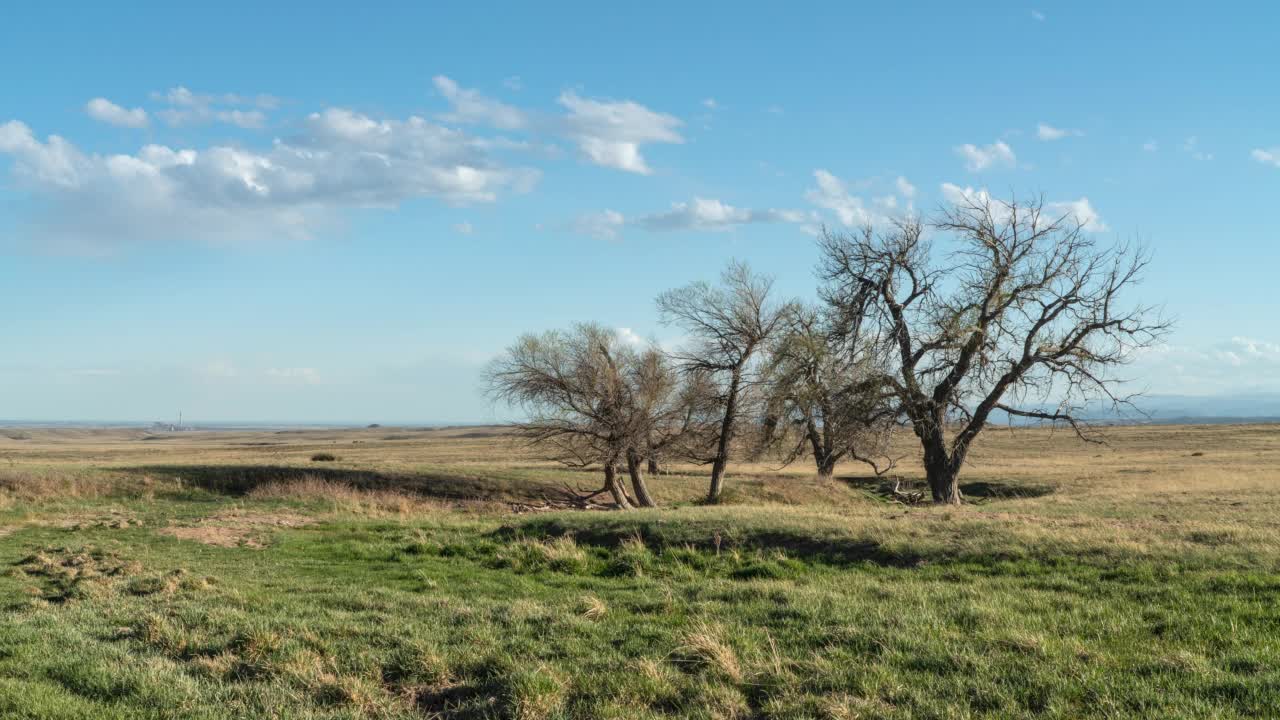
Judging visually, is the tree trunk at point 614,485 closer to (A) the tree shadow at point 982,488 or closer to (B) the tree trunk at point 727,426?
(B) the tree trunk at point 727,426

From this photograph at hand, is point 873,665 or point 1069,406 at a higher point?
point 1069,406

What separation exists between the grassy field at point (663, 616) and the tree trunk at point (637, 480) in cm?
1393

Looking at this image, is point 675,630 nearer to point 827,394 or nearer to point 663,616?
point 663,616

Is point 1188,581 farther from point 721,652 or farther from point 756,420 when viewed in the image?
point 756,420

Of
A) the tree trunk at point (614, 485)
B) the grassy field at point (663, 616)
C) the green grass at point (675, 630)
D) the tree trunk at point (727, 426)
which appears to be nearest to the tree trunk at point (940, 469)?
the grassy field at point (663, 616)

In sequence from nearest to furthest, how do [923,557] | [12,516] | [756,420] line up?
[923,557]
[12,516]
[756,420]

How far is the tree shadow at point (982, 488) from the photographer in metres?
36.5

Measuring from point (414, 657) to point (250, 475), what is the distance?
3437 centimetres

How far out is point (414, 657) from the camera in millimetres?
7809

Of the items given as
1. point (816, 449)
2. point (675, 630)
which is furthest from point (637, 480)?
point (675, 630)

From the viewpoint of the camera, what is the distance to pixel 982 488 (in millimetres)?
39750

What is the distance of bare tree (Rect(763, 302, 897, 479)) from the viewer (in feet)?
91.2

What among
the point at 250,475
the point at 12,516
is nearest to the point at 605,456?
the point at 250,475

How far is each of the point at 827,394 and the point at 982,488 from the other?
14124 millimetres
